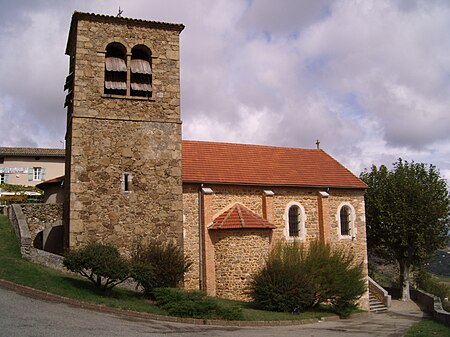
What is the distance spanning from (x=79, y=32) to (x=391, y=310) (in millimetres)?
23038

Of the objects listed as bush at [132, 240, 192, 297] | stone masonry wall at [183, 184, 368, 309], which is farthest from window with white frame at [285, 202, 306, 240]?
bush at [132, 240, 192, 297]

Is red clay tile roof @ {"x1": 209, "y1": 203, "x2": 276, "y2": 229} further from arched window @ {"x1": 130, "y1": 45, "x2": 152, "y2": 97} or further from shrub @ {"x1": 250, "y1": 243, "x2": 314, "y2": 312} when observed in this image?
arched window @ {"x1": 130, "y1": 45, "x2": 152, "y2": 97}

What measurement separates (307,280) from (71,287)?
30.2ft

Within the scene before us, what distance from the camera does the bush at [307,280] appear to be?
18.2 meters

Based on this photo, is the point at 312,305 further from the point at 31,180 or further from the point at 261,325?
the point at 31,180

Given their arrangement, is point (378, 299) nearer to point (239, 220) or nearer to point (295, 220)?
point (295, 220)

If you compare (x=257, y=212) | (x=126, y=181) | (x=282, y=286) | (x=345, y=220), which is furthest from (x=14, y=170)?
(x=282, y=286)

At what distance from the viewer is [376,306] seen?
26.4 metres

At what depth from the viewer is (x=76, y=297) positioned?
583 inches

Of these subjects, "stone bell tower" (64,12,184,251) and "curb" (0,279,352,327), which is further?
"stone bell tower" (64,12,184,251)

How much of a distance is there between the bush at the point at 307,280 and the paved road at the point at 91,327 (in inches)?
73.8

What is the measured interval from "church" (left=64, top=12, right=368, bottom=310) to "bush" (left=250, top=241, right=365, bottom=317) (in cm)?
167

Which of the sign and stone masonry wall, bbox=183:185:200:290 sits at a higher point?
the sign

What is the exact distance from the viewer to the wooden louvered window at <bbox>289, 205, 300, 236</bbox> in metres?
24.5
